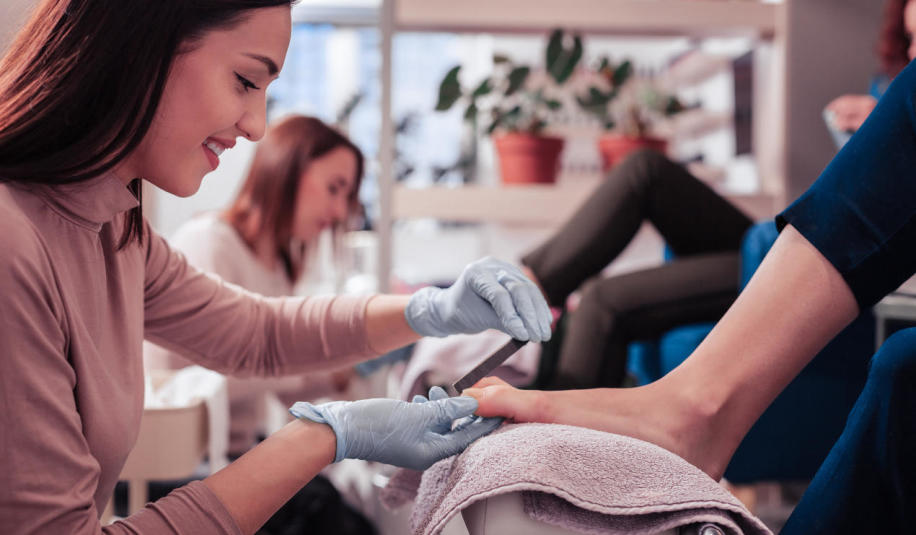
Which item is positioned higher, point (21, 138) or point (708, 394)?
point (21, 138)

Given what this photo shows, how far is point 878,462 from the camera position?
0.66 metres

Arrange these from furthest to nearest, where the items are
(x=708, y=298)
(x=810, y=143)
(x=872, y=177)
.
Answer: (x=810, y=143)
(x=708, y=298)
(x=872, y=177)

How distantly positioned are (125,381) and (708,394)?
57 centimetres

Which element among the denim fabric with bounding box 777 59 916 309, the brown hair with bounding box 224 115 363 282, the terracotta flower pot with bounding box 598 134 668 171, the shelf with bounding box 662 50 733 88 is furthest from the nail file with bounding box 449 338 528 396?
the shelf with bounding box 662 50 733 88

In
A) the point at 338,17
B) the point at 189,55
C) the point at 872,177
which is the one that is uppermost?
the point at 338,17

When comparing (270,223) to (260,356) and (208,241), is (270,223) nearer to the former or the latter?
(208,241)

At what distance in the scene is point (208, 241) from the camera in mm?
1921

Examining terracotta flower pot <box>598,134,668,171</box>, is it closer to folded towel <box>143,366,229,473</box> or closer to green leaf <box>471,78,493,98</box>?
green leaf <box>471,78,493,98</box>

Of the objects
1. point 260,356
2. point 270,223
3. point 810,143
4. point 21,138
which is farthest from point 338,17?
point 21,138

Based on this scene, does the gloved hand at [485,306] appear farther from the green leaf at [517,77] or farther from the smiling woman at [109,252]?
the green leaf at [517,77]

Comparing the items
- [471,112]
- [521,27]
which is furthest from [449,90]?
[521,27]

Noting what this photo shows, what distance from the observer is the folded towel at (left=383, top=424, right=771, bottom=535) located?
606 mm

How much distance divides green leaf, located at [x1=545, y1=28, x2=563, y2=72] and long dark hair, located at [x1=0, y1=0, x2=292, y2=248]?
5.17ft

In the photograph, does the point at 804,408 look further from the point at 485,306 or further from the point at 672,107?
the point at 672,107
